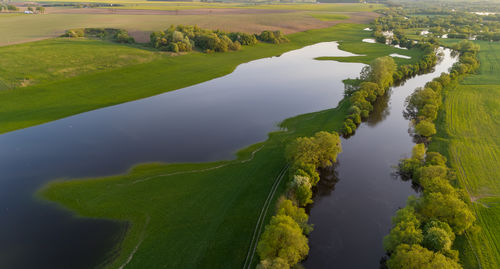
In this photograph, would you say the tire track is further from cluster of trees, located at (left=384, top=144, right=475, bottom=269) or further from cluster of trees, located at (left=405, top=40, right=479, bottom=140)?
cluster of trees, located at (left=405, top=40, right=479, bottom=140)

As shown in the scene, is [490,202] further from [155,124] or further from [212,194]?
[155,124]

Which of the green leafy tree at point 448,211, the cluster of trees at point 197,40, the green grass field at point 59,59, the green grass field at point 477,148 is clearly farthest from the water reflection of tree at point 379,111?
the green grass field at point 59,59

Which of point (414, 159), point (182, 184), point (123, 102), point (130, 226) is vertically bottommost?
point (130, 226)

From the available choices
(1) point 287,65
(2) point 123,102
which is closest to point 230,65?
(1) point 287,65

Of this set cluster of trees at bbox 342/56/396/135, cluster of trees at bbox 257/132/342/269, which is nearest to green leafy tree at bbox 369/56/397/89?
cluster of trees at bbox 342/56/396/135

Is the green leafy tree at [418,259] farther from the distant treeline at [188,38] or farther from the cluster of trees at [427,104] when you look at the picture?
the distant treeline at [188,38]

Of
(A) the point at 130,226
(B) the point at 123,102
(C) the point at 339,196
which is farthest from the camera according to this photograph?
(B) the point at 123,102
